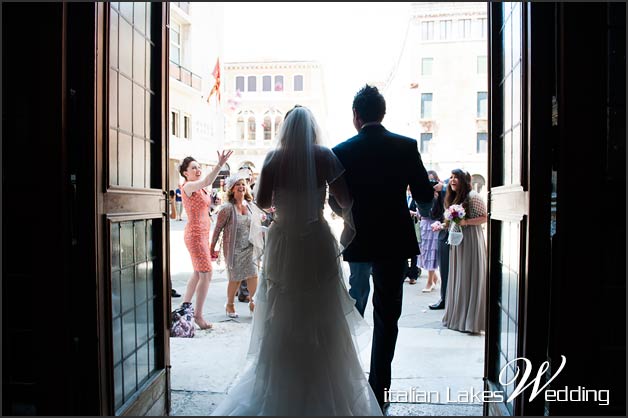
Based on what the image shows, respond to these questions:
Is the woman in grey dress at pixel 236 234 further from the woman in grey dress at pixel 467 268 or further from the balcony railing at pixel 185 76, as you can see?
the balcony railing at pixel 185 76

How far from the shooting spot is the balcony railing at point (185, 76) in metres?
22.8

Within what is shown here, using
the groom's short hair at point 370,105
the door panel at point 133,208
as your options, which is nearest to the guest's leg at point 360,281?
the groom's short hair at point 370,105

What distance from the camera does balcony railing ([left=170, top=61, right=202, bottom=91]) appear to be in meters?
22.8

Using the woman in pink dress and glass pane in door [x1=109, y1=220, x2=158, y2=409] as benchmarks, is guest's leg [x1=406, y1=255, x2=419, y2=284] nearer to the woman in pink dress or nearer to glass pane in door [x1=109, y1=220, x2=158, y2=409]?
the woman in pink dress

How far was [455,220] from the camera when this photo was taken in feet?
17.2

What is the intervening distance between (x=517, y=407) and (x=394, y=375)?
1.60m

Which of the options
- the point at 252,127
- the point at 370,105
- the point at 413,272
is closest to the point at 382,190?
the point at 370,105

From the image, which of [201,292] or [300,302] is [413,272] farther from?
[300,302]

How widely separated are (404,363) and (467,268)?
1.50 m

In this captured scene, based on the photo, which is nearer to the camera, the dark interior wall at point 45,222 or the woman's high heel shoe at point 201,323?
the dark interior wall at point 45,222

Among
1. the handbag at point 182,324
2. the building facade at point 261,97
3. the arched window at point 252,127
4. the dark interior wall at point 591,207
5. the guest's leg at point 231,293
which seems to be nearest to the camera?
the dark interior wall at point 591,207

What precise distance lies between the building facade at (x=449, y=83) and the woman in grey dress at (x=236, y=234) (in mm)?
29874

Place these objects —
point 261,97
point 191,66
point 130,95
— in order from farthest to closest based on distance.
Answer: point 261,97 < point 191,66 < point 130,95

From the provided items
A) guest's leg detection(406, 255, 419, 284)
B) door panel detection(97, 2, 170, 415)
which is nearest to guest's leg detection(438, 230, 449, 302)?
guest's leg detection(406, 255, 419, 284)
